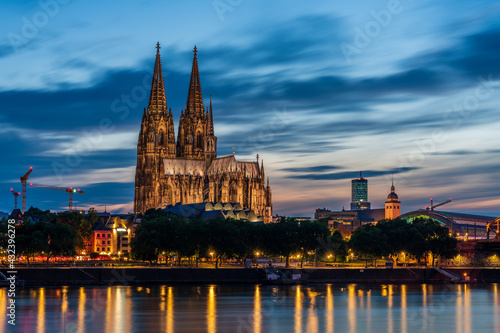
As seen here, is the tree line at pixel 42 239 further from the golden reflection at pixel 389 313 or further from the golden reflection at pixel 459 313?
the golden reflection at pixel 459 313

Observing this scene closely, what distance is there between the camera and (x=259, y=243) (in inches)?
5630

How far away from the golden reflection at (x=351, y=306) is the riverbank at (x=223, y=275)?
799 cm

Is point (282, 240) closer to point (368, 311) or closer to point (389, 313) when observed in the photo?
point (368, 311)

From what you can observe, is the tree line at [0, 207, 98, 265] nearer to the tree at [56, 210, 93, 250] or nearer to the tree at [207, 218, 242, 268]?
the tree at [207, 218, 242, 268]

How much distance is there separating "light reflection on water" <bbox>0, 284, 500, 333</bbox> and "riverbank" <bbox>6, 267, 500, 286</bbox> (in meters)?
5.17

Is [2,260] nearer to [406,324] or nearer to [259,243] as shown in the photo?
[259,243]

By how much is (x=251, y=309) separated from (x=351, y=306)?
39.0ft

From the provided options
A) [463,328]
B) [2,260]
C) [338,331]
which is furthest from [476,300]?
[2,260]

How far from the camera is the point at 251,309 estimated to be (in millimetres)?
85625

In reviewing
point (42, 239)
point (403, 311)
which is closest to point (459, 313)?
point (403, 311)

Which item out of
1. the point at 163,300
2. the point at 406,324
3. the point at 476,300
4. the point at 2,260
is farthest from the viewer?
the point at 2,260

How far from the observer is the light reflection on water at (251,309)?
241 feet

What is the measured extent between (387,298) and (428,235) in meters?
49.7

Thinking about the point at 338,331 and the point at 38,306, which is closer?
the point at 338,331
